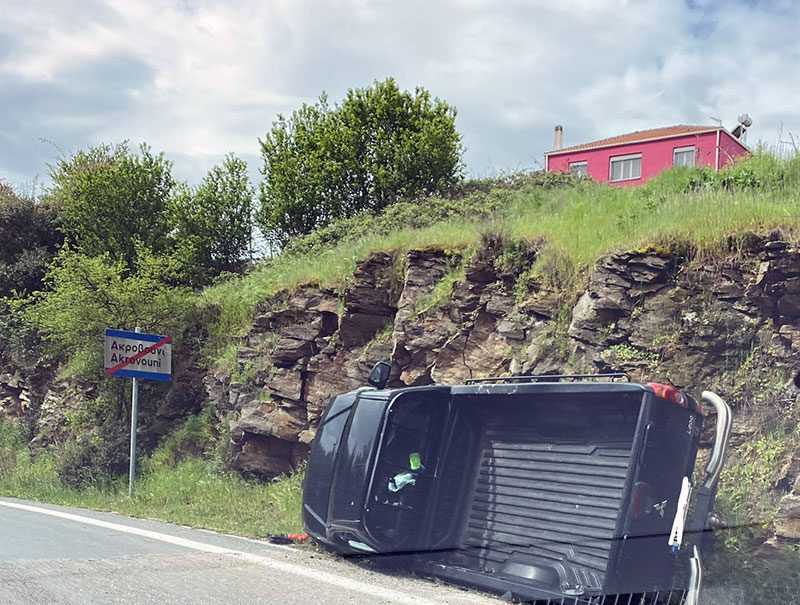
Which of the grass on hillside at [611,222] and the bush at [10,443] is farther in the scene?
the bush at [10,443]

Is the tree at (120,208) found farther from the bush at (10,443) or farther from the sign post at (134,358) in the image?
the sign post at (134,358)

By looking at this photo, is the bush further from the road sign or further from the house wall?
the house wall

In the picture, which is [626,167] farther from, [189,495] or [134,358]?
[189,495]

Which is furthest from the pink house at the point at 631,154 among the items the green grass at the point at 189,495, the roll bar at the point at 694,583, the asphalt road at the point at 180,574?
the roll bar at the point at 694,583

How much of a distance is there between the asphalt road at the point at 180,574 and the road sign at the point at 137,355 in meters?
4.35

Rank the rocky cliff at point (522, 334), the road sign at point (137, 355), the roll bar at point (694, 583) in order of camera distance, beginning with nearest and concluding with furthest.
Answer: the roll bar at point (694, 583)
the rocky cliff at point (522, 334)
the road sign at point (137, 355)

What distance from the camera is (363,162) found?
22.7 meters

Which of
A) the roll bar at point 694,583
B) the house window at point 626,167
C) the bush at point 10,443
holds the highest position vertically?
Result: the house window at point 626,167

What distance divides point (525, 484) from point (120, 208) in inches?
762

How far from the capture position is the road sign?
1325 centimetres

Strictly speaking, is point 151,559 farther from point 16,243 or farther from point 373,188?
point 16,243

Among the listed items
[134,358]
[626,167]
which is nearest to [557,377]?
[134,358]

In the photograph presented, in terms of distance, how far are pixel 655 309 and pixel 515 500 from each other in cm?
267

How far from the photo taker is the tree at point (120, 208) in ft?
77.9
